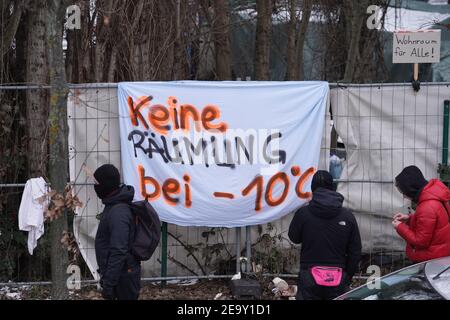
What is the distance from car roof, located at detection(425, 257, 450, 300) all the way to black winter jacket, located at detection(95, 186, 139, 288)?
2.30 meters

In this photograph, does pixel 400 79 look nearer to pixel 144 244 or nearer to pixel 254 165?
pixel 254 165

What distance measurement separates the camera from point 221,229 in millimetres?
8102

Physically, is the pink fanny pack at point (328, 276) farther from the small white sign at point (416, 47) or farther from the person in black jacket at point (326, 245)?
the small white sign at point (416, 47)

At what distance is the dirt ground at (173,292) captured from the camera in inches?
303

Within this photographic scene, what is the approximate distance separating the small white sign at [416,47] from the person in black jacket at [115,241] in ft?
12.2

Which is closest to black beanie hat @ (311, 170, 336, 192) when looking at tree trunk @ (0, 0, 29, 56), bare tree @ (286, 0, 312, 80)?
tree trunk @ (0, 0, 29, 56)

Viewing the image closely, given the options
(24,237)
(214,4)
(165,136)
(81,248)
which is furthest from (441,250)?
(214,4)

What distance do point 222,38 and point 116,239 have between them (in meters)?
6.49

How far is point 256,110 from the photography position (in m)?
7.66

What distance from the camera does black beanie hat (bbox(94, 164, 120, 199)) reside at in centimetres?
556

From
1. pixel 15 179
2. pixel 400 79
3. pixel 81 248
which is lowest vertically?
pixel 81 248

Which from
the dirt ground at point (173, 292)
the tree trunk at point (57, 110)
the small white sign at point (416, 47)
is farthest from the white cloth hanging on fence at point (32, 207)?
the small white sign at point (416, 47)

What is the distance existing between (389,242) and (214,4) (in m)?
4.99

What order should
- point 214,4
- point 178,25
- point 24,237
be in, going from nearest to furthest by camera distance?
point 24,237 < point 178,25 < point 214,4
